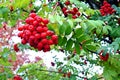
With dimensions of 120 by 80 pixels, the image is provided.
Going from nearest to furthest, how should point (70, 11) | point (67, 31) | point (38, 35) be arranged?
point (38, 35), point (67, 31), point (70, 11)

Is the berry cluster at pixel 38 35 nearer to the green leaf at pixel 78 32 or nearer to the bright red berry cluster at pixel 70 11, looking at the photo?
the green leaf at pixel 78 32

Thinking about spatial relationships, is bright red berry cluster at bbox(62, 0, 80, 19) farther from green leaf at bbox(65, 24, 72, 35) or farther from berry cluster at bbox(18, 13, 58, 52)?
berry cluster at bbox(18, 13, 58, 52)

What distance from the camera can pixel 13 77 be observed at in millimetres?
3447

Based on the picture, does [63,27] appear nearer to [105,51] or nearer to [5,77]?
[105,51]

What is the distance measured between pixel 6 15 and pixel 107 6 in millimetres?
871

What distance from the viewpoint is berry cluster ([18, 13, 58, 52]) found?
5.68 feet

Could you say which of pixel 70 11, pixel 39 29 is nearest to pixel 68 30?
pixel 39 29

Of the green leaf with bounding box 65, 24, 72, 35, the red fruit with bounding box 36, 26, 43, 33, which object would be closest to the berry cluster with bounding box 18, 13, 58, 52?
the red fruit with bounding box 36, 26, 43, 33

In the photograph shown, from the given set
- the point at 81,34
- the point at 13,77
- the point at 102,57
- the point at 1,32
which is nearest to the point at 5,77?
the point at 13,77

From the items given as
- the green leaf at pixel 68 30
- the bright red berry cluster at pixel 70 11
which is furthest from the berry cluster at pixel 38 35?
the bright red berry cluster at pixel 70 11

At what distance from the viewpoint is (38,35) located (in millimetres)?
1734

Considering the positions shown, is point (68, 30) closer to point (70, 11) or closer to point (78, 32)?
point (78, 32)

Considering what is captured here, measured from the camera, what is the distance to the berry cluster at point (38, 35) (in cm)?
173

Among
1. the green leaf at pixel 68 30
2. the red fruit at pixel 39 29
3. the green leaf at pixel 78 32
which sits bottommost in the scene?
the green leaf at pixel 78 32
